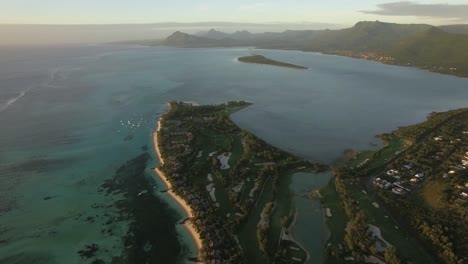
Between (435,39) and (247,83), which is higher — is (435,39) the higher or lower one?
the higher one

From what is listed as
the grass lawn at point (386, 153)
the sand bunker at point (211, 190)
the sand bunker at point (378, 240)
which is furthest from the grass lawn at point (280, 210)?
the grass lawn at point (386, 153)

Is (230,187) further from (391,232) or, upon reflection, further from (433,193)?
(433,193)

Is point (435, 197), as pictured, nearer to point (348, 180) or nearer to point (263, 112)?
point (348, 180)

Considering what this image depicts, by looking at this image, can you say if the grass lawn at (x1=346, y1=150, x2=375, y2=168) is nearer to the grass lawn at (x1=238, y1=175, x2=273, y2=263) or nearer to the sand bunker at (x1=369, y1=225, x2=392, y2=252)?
the sand bunker at (x1=369, y1=225, x2=392, y2=252)

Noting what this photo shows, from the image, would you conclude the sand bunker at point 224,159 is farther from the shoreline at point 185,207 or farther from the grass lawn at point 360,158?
the grass lawn at point 360,158

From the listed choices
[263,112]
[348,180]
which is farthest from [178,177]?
[263,112]
